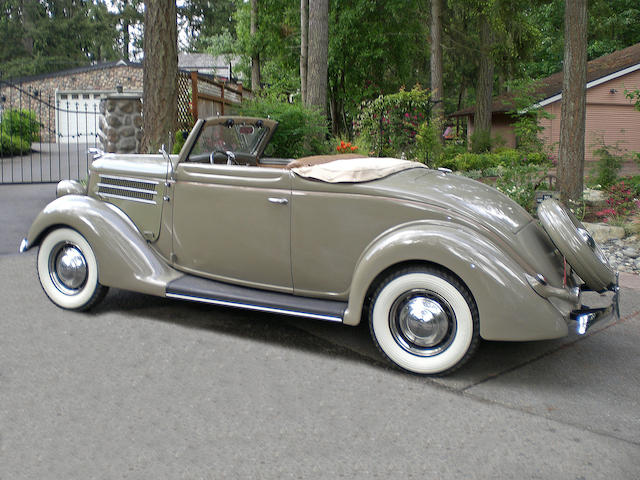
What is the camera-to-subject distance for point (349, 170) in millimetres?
3936

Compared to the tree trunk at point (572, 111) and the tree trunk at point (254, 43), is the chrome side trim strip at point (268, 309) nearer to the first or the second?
the tree trunk at point (572, 111)

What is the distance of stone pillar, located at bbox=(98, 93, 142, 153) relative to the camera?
10836mm

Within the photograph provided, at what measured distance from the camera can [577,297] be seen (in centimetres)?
370

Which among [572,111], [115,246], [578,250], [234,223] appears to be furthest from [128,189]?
[572,111]

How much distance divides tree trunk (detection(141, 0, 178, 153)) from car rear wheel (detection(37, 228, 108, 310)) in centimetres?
410

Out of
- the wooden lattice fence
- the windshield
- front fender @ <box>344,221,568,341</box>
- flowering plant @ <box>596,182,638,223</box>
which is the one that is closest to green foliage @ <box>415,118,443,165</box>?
the wooden lattice fence

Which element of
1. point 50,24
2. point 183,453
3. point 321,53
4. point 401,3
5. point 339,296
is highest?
point 50,24

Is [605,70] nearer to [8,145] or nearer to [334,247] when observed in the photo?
[8,145]

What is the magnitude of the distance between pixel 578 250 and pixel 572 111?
5913mm

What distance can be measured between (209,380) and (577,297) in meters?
2.25

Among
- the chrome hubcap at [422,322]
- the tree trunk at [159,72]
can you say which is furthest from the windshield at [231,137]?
the tree trunk at [159,72]

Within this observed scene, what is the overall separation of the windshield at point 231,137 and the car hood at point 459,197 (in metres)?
1.52

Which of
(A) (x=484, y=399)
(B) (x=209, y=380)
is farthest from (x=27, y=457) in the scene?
(A) (x=484, y=399)

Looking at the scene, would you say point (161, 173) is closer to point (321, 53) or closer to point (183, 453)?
point (183, 453)
